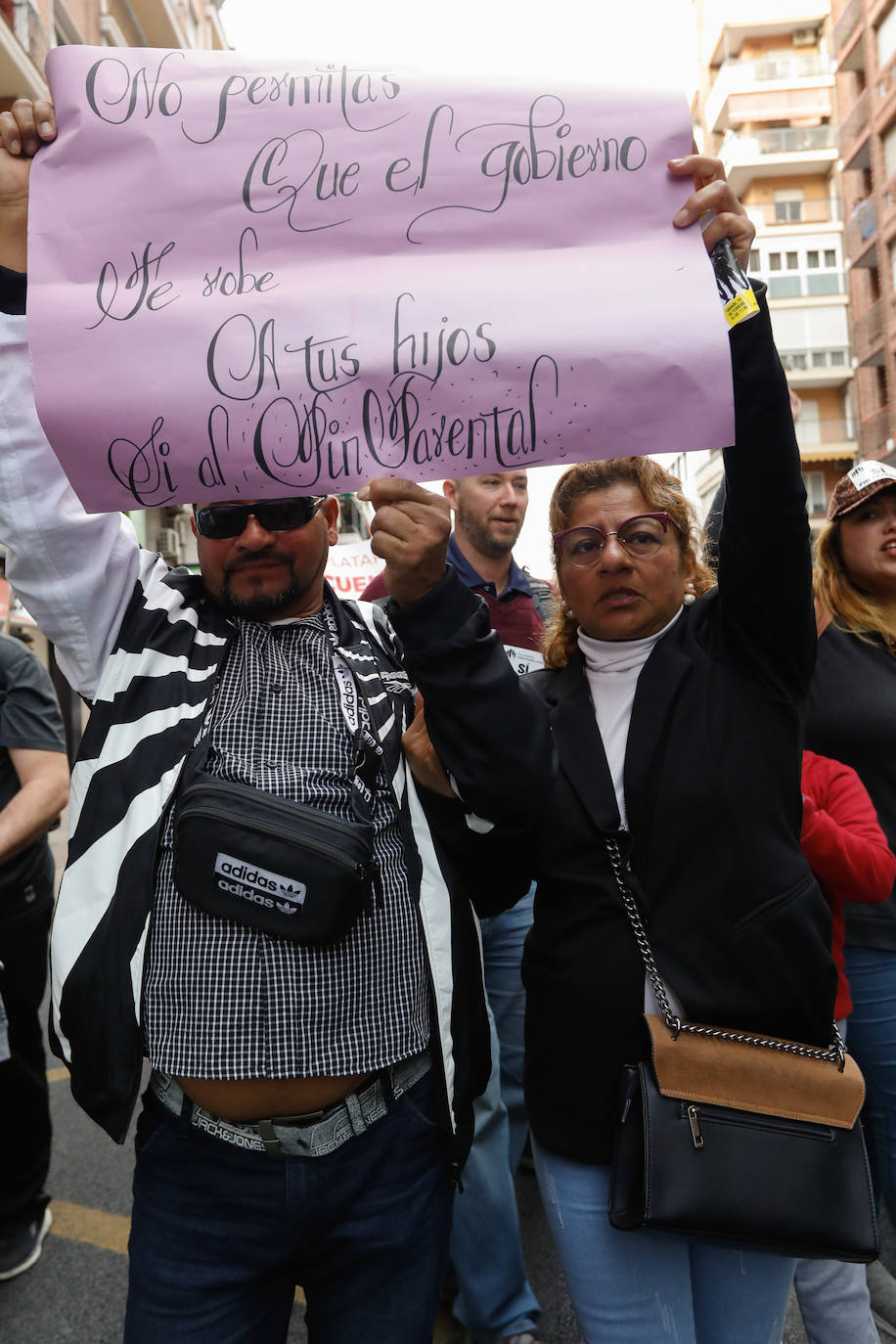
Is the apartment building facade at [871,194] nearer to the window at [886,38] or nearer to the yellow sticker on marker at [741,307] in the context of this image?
the window at [886,38]

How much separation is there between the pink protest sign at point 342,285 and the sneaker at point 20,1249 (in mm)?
2627

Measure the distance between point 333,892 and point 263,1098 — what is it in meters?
0.33

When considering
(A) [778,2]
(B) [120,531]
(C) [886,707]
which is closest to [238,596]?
(B) [120,531]

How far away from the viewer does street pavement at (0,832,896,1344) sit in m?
2.70

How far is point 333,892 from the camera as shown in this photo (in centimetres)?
146

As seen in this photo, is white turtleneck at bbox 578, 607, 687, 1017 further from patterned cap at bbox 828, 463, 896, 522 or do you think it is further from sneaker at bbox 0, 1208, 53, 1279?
sneaker at bbox 0, 1208, 53, 1279

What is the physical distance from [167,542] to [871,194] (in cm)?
2572

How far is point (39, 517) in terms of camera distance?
1573 mm

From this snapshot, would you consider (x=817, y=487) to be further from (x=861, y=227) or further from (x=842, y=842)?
(x=842, y=842)

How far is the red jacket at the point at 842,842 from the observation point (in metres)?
1.98

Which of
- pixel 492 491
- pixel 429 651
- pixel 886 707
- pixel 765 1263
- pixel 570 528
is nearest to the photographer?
pixel 429 651

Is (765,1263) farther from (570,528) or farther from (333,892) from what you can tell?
(570,528)

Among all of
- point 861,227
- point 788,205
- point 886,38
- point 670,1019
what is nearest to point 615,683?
point 670,1019

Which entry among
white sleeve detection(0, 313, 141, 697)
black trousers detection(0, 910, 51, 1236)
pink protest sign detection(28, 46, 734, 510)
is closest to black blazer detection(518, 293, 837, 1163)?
pink protest sign detection(28, 46, 734, 510)
